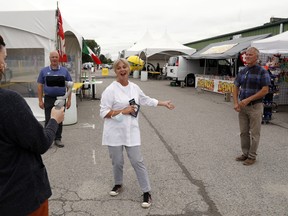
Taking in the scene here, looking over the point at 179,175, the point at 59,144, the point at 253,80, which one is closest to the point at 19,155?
the point at 179,175

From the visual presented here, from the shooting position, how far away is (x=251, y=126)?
5004 mm

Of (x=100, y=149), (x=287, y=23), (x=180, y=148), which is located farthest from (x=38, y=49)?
(x=287, y=23)

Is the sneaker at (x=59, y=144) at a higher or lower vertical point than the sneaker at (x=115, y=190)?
higher

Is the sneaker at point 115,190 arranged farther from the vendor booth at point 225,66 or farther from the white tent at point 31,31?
the vendor booth at point 225,66

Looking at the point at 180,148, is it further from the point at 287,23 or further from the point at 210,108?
the point at 287,23

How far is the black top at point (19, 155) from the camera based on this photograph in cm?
157

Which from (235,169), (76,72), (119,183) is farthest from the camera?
(76,72)

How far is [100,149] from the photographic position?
5977 mm

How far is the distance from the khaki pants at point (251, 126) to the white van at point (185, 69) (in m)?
16.2

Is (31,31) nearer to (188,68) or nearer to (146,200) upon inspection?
(146,200)

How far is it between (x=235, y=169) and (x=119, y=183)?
2.03 metres

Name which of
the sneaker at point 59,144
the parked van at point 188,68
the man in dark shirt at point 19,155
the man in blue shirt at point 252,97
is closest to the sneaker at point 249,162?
the man in blue shirt at point 252,97

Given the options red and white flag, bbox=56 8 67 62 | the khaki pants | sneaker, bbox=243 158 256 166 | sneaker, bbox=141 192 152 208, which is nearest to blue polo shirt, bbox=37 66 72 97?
red and white flag, bbox=56 8 67 62

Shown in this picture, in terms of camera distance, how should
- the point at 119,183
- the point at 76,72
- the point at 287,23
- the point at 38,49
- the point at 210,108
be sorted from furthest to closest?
the point at 287,23 → the point at 76,72 → the point at 210,108 → the point at 38,49 → the point at 119,183
